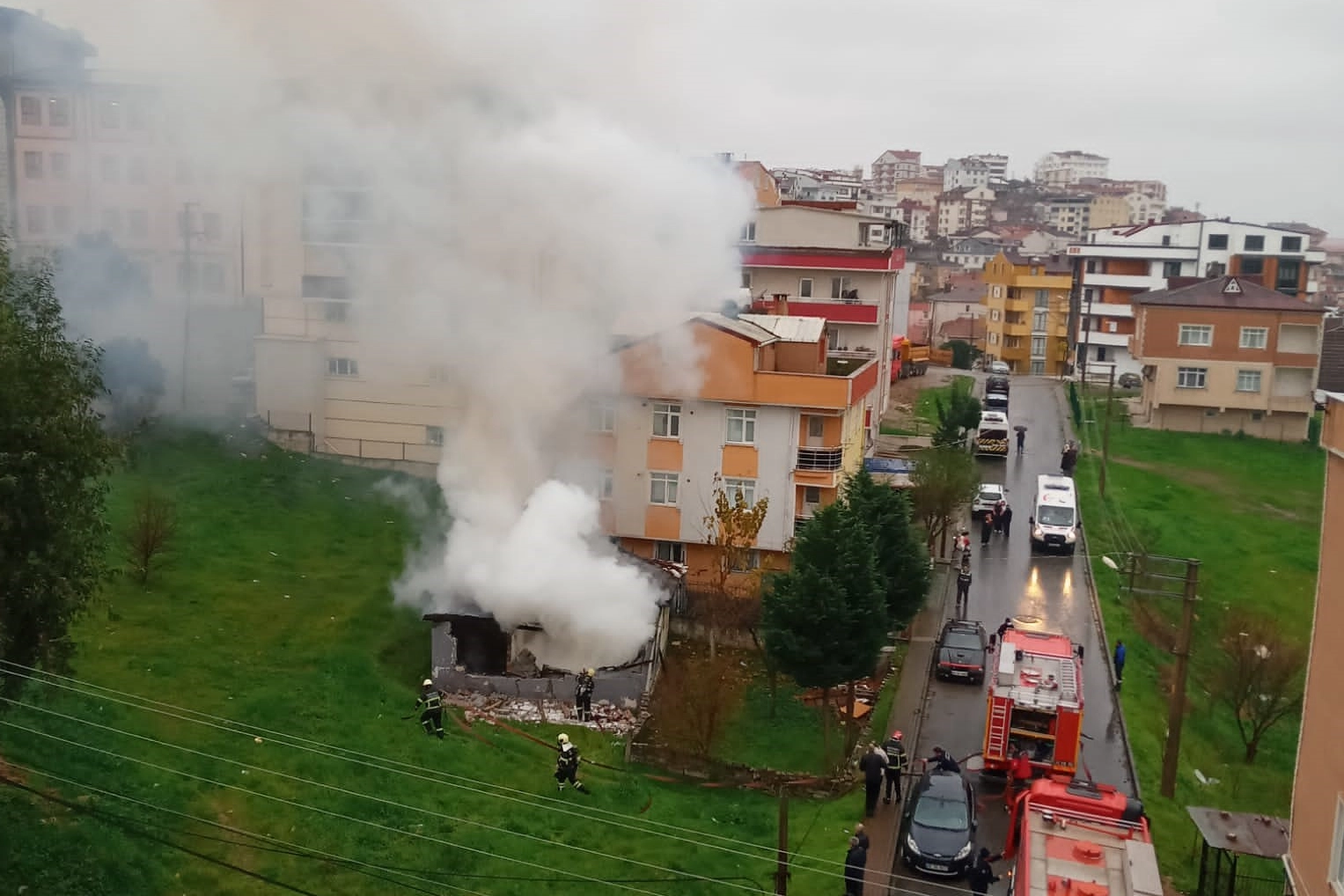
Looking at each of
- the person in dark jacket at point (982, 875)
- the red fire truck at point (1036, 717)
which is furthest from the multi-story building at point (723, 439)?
the person in dark jacket at point (982, 875)

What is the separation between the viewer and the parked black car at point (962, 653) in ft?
81.0

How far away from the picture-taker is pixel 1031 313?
2963 inches

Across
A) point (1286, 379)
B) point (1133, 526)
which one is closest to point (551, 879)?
point (1133, 526)

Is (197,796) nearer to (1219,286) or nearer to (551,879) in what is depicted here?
(551,879)

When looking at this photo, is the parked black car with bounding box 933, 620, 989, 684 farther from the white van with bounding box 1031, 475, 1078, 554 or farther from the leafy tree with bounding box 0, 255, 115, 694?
the leafy tree with bounding box 0, 255, 115, 694

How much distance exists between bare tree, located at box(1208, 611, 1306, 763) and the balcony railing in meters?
9.26

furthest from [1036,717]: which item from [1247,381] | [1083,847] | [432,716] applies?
[1247,381]

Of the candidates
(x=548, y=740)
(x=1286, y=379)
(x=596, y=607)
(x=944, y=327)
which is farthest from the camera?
(x=944, y=327)

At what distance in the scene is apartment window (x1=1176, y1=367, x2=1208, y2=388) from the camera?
166 feet

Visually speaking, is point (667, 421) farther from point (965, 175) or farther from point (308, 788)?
point (965, 175)

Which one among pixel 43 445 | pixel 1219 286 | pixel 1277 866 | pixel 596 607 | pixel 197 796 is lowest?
pixel 1277 866

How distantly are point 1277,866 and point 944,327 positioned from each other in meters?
69.3

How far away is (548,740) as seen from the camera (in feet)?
69.9

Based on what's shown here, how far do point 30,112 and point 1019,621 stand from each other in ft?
118
